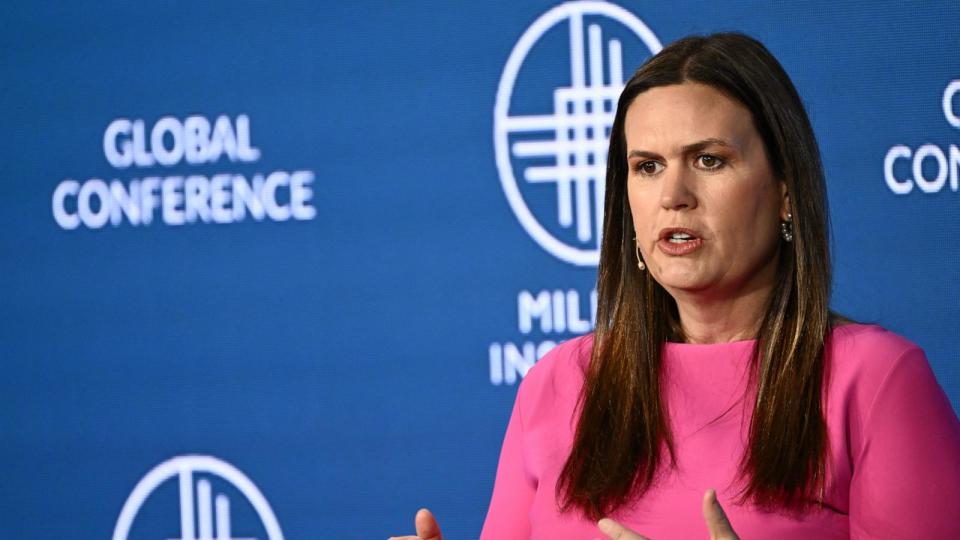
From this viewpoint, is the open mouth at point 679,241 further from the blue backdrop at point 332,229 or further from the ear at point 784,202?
the blue backdrop at point 332,229

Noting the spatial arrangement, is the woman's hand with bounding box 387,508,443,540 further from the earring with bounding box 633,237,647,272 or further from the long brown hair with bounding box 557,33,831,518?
the earring with bounding box 633,237,647,272

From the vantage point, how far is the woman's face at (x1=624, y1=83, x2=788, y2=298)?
1581 millimetres

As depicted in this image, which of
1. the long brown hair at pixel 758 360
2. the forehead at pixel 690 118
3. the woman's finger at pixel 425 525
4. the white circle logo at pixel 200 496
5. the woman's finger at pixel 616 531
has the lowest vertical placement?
the white circle logo at pixel 200 496

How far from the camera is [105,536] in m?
2.83

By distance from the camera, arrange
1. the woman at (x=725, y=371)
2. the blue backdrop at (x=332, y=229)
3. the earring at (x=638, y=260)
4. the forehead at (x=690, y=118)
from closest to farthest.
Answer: the woman at (x=725, y=371), the forehead at (x=690, y=118), the earring at (x=638, y=260), the blue backdrop at (x=332, y=229)

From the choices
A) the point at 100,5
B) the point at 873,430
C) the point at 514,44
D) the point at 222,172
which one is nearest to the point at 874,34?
the point at 514,44

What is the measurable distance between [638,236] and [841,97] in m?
1.07

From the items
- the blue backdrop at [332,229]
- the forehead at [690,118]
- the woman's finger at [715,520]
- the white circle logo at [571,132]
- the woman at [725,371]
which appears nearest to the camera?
the woman's finger at [715,520]

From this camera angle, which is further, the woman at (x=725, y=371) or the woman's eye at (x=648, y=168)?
the woman's eye at (x=648, y=168)

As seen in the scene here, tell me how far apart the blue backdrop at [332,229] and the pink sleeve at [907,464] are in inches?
41.7

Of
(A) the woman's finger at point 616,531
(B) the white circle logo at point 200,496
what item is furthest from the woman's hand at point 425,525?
(B) the white circle logo at point 200,496

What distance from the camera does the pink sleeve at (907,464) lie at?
4.69 feet

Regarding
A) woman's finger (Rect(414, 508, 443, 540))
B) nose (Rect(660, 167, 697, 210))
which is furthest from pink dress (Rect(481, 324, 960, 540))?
nose (Rect(660, 167, 697, 210))

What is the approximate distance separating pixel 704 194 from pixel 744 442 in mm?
335
